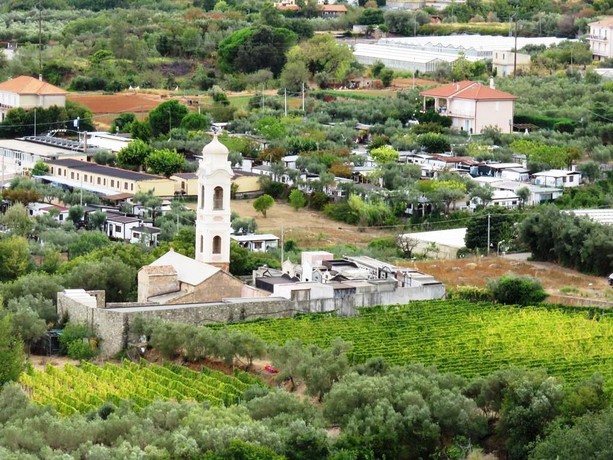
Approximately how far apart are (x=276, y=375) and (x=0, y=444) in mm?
6792

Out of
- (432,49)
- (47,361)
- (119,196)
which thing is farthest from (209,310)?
(432,49)

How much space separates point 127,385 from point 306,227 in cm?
1951

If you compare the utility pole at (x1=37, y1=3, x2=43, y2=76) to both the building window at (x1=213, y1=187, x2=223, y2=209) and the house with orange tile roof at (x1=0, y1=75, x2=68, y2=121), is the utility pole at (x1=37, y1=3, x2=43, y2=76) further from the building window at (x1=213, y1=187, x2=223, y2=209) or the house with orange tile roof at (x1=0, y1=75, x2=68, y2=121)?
the building window at (x1=213, y1=187, x2=223, y2=209)

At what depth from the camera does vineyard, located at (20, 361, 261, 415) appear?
32875mm

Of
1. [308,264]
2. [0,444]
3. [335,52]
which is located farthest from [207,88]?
[0,444]

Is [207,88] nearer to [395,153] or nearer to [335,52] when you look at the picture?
[335,52]

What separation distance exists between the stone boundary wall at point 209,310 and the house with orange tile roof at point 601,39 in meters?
49.5

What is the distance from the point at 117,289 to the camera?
4109 centimetres

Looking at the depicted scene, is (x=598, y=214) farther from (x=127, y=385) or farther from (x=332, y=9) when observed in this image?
(x=332, y=9)

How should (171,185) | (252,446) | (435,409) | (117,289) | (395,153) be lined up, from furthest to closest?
(395,153) < (171,185) < (117,289) < (435,409) < (252,446)

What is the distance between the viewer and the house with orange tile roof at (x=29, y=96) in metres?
71.4

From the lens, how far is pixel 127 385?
34.0m

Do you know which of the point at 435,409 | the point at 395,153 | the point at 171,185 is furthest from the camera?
the point at 395,153

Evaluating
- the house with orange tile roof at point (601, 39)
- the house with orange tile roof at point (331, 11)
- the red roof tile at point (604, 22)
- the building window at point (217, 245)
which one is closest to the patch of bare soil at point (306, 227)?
the building window at point (217, 245)
